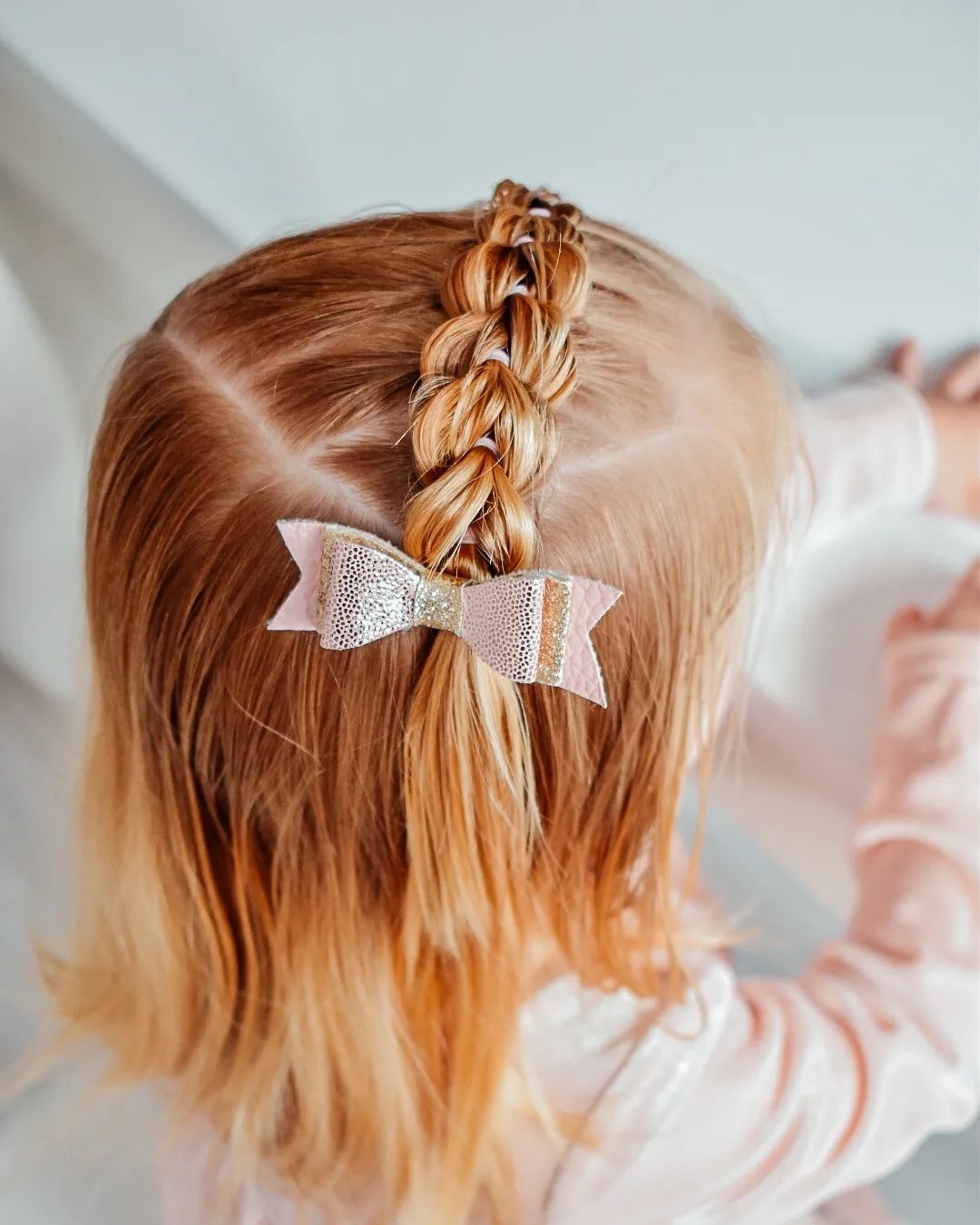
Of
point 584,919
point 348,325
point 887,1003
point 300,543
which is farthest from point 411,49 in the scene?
point 887,1003

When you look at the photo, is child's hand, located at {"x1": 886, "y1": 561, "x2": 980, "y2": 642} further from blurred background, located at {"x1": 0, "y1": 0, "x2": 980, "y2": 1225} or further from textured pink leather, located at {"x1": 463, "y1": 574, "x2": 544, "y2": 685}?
textured pink leather, located at {"x1": 463, "y1": 574, "x2": 544, "y2": 685}

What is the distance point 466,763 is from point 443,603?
0.09m

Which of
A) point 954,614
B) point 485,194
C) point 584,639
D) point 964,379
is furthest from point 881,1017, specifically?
point 485,194

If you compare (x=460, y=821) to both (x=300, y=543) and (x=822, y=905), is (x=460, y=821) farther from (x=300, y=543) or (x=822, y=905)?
(x=822, y=905)

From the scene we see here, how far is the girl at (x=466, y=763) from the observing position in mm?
410

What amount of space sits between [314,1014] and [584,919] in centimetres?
17

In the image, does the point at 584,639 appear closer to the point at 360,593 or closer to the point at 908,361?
the point at 360,593

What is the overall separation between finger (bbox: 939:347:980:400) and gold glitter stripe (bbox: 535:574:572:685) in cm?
67

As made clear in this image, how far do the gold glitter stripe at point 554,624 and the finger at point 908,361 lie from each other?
0.65 m

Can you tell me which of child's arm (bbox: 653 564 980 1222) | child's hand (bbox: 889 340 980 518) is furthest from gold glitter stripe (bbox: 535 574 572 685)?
child's hand (bbox: 889 340 980 518)

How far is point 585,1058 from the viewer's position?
1.92 ft

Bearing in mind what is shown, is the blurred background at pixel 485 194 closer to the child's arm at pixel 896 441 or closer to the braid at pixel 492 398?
the child's arm at pixel 896 441

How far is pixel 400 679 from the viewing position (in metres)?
0.44

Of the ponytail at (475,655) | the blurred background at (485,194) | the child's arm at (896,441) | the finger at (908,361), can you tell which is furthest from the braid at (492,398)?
the finger at (908,361)
